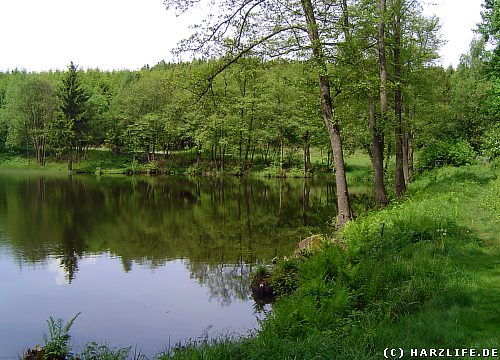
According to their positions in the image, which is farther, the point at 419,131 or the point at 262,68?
the point at 419,131

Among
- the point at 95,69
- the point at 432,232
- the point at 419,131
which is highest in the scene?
the point at 95,69

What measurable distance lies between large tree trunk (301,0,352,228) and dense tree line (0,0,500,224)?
0.13ft

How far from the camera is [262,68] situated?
15.1 metres

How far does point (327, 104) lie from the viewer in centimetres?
1441

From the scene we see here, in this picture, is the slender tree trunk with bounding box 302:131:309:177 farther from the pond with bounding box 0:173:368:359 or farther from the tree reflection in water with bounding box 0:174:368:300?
the pond with bounding box 0:173:368:359

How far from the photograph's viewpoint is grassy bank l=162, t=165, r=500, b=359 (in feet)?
19.5

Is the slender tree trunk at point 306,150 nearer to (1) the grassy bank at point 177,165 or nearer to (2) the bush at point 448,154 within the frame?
(1) the grassy bank at point 177,165

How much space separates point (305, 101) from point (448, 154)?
18.6 metres

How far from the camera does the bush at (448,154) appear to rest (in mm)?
35531

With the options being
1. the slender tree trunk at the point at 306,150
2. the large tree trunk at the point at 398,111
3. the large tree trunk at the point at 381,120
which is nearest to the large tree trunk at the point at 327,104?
the large tree trunk at the point at 381,120

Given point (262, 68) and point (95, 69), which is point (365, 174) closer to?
point (262, 68)

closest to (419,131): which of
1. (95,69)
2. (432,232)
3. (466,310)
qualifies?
(432,232)

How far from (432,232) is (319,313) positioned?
17.4 ft

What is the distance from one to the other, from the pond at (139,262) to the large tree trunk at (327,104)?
3601mm
